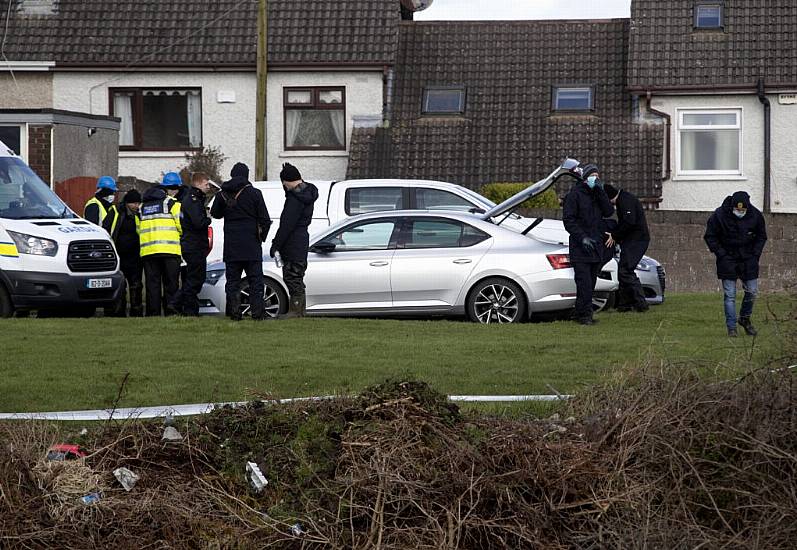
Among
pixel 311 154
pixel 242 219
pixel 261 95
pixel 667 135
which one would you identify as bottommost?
pixel 242 219

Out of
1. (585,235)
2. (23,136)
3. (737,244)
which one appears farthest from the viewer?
(23,136)

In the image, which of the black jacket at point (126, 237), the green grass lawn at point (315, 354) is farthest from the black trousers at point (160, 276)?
the green grass lawn at point (315, 354)

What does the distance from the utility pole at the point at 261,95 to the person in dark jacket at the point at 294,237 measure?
12.4 meters

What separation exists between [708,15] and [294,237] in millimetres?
19395

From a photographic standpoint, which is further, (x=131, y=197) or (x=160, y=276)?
(x=131, y=197)

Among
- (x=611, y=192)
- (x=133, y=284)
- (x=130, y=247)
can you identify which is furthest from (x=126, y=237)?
(x=611, y=192)

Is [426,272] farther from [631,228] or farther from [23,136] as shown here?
[23,136]

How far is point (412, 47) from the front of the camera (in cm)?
3406

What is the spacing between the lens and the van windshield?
17750 millimetres

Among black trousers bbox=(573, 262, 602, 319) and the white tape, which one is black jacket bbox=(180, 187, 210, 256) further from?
the white tape

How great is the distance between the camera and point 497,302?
16984 mm

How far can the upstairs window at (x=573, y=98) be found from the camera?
32656 millimetres

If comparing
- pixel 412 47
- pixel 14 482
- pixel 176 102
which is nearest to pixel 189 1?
pixel 176 102

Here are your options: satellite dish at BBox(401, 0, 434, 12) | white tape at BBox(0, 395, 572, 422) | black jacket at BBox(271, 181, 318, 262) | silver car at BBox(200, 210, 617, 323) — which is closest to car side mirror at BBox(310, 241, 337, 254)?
silver car at BBox(200, 210, 617, 323)
